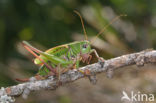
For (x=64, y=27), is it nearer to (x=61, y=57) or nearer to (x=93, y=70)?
(x=61, y=57)

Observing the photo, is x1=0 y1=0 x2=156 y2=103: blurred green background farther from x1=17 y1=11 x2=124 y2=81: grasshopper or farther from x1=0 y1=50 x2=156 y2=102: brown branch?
x1=0 y1=50 x2=156 y2=102: brown branch

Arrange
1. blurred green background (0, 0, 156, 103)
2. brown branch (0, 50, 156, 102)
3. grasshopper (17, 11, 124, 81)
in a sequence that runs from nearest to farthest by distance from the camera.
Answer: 1. brown branch (0, 50, 156, 102)
2. grasshopper (17, 11, 124, 81)
3. blurred green background (0, 0, 156, 103)

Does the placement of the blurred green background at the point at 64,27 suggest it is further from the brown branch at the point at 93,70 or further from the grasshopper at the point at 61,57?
the brown branch at the point at 93,70

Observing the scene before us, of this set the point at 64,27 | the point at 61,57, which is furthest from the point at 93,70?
the point at 64,27

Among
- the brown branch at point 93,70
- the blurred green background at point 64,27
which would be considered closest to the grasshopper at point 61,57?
the brown branch at point 93,70

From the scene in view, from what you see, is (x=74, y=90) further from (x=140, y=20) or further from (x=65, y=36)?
(x=140, y=20)

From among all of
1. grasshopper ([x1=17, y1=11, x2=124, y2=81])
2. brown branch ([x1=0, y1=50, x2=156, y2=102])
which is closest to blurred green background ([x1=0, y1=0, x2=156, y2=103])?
grasshopper ([x1=17, y1=11, x2=124, y2=81])

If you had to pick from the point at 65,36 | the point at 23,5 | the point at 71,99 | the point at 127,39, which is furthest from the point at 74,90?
the point at 23,5
